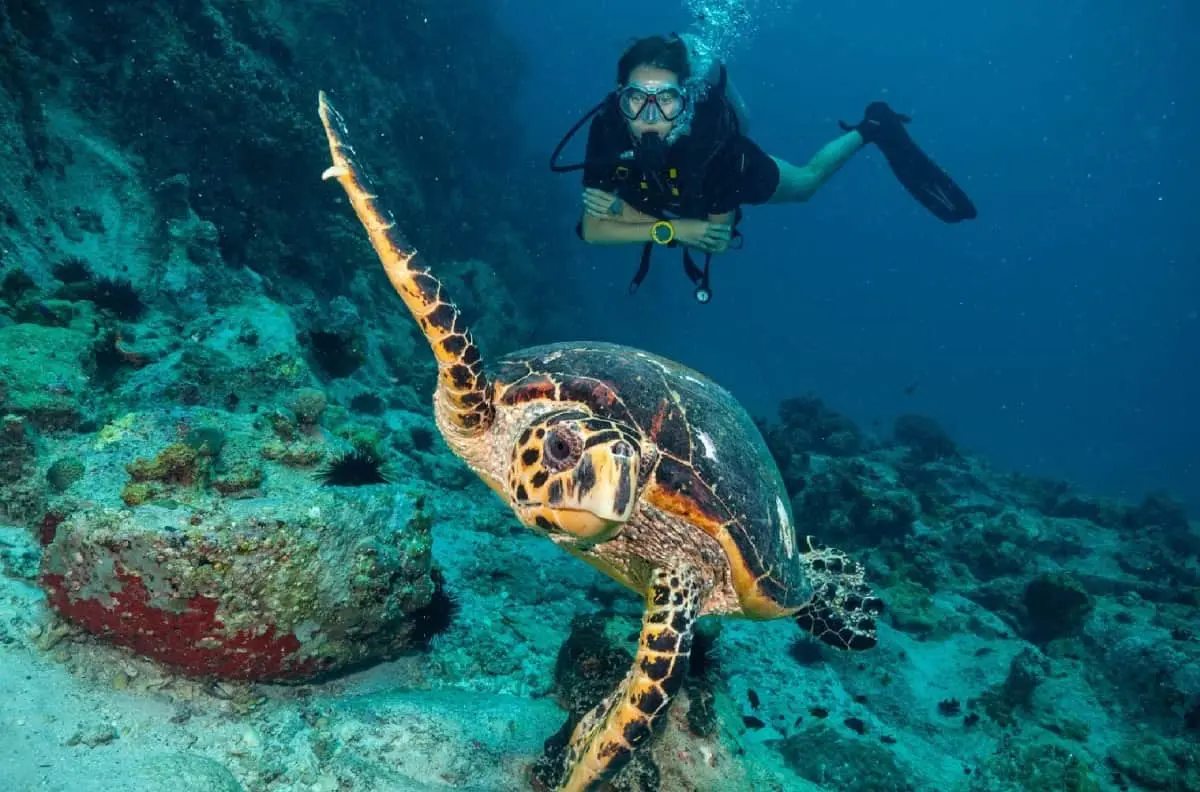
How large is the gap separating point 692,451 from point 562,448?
117cm

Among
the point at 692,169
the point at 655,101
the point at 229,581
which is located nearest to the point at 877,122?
the point at 692,169

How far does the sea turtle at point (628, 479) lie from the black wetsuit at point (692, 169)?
11.3 ft

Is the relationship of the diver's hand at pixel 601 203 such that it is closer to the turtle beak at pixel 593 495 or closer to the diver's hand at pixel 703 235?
the diver's hand at pixel 703 235

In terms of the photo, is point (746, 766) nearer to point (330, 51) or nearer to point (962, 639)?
point (962, 639)

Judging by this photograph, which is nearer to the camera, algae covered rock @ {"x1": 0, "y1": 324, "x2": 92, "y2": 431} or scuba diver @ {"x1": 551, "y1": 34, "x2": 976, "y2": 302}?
algae covered rock @ {"x1": 0, "y1": 324, "x2": 92, "y2": 431}

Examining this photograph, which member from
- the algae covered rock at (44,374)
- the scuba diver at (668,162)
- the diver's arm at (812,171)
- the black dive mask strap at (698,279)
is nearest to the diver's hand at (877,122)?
the diver's arm at (812,171)

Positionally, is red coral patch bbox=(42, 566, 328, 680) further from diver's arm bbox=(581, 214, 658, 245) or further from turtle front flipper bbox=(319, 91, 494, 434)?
diver's arm bbox=(581, 214, 658, 245)

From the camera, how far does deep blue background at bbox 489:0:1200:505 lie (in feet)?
237

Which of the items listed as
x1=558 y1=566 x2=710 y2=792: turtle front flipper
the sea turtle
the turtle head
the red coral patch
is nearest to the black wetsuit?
the sea turtle

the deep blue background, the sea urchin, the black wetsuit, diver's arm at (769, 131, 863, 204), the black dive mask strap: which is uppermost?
the deep blue background

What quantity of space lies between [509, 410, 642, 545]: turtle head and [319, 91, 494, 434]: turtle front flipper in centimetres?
66

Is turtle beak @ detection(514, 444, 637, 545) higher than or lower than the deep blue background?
lower

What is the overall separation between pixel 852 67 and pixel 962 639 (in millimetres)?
150502

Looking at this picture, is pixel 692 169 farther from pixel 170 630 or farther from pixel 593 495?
pixel 170 630
